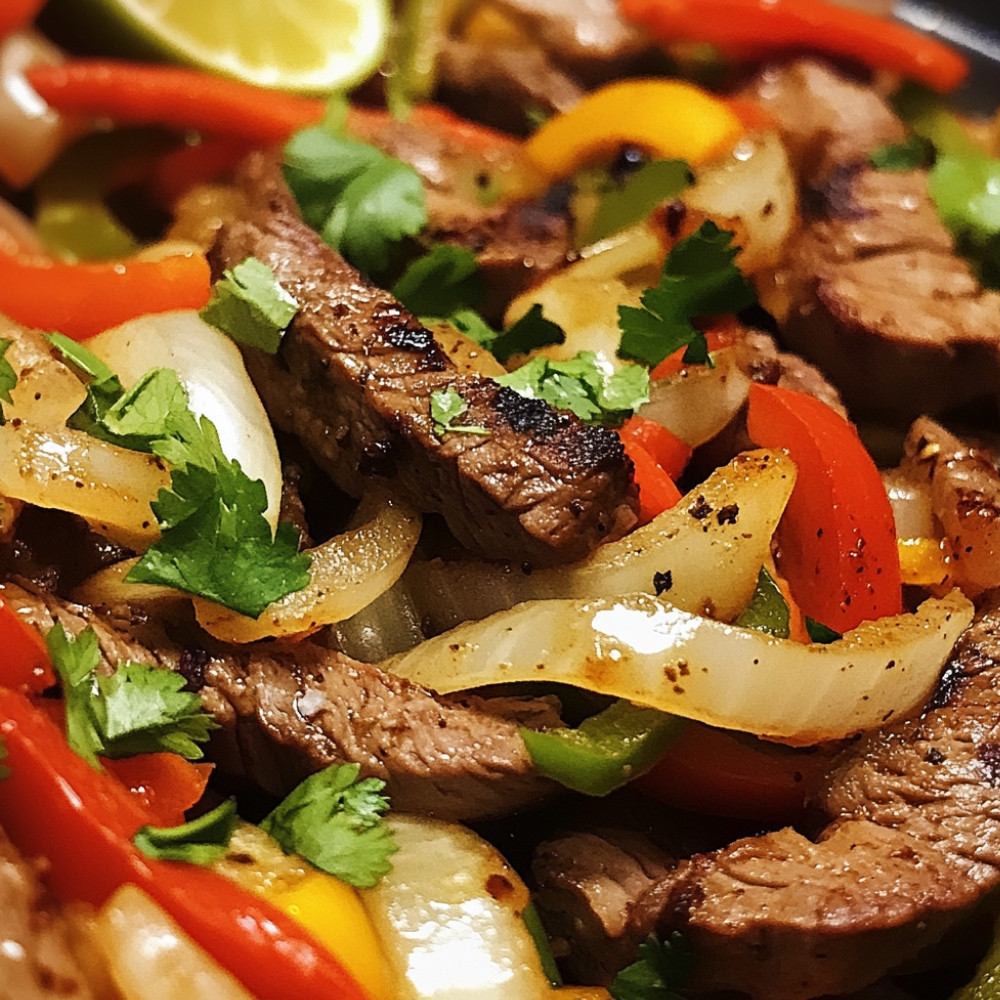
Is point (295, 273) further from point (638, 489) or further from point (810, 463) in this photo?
point (810, 463)

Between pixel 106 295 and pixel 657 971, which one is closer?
pixel 657 971

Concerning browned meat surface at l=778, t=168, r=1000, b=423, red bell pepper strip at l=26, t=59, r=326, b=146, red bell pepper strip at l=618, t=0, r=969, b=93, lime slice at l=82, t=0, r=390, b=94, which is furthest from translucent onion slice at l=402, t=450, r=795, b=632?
red bell pepper strip at l=618, t=0, r=969, b=93

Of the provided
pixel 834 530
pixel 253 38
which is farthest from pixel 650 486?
pixel 253 38

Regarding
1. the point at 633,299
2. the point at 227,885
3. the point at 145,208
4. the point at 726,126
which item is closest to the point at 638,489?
the point at 633,299

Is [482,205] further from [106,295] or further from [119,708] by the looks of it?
[119,708]

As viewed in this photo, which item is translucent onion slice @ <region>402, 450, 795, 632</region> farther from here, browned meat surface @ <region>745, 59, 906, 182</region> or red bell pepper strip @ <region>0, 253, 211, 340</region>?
browned meat surface @ <region>745, 59, 906, 182</region>
